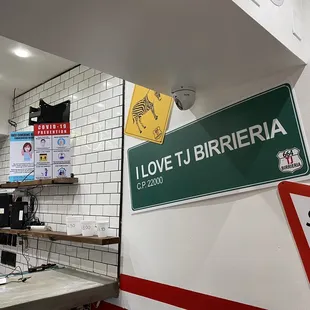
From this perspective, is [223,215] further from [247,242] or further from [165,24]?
[165,24]

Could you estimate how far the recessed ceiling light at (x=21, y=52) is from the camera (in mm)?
3050

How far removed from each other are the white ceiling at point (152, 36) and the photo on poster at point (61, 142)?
1571 millimetres

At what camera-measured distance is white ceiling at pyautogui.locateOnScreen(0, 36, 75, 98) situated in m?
3.09

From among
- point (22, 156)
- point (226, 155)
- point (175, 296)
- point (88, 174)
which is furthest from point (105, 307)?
point (22, 156)

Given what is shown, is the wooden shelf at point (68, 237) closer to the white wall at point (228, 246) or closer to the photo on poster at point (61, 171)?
the white wall at point (228, 246)

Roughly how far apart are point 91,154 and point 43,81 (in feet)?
4.64

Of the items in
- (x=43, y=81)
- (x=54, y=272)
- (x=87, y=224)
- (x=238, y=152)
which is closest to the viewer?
(x=238, y=152)

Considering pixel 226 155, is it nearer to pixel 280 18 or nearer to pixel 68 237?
pixel 280 18

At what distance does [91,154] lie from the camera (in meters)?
3.01

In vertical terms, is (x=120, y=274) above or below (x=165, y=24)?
below

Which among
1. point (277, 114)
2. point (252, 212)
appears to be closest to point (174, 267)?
point (252, 212)

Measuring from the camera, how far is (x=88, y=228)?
2.65m

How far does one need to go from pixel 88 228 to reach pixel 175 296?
927 mm

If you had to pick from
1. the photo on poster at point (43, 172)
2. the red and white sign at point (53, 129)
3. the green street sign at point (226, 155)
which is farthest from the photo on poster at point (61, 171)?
the green street sign at point (226, 155)
